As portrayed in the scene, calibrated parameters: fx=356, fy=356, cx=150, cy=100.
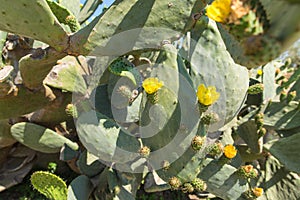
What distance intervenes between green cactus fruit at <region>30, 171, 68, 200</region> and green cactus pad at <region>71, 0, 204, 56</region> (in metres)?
0.67

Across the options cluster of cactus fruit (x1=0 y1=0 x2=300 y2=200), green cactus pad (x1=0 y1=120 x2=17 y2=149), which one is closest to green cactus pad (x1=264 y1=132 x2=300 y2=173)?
cluster of cactus fruit (x1=0 y1=0 x2=300 y2=200)

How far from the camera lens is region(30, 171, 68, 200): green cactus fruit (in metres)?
1.65

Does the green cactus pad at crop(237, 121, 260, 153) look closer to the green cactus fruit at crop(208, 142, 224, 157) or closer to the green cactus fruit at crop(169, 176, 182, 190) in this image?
the green cactus fruit at crop(208, 142, 224, 157)

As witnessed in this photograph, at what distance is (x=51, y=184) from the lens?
168 cm

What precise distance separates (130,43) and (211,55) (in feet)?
1.30

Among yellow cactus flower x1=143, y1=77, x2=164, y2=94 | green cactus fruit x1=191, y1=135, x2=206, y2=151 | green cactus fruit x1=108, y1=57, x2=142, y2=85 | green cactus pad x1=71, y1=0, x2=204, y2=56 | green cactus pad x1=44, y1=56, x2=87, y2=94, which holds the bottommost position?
green cactus pad x1=44, y1=56, x2=87, y2=94

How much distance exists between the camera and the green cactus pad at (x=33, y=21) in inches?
48.1

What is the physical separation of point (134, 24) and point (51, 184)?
884mm

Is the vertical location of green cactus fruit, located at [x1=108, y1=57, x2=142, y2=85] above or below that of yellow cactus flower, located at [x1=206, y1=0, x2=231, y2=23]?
below

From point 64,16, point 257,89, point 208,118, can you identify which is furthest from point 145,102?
point 257,89

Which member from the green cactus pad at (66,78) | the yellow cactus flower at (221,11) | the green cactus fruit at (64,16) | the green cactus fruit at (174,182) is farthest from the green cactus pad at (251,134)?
the yellow cactus flower at (221,11)

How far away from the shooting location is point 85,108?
1.62 metres

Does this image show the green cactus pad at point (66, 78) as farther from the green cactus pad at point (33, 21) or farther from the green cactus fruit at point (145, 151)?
the green cactus fruit at point (145, 151)

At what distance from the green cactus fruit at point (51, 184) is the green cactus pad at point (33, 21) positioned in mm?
644
